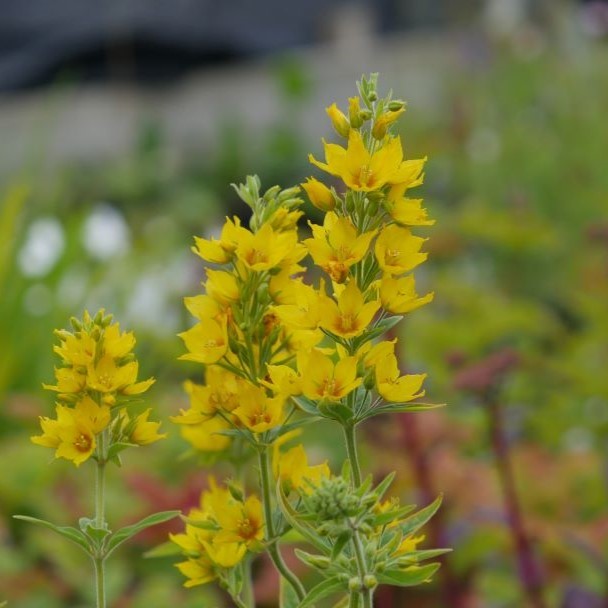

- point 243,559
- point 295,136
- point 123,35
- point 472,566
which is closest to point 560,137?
point 295,136

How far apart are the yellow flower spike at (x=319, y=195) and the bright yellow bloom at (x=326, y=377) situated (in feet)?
0.29

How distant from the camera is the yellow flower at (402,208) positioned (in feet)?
2.11

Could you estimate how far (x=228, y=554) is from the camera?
677mm

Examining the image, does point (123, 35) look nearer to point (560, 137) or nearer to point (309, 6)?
point (309, 6)

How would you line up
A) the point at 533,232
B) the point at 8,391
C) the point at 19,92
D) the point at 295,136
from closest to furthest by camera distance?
the point at 8,391 < the point at 533,232 < the point at 295,136 < the point at 19,92

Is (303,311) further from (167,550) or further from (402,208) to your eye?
(167,550)

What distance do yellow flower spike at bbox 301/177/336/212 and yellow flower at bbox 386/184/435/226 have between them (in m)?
0.03

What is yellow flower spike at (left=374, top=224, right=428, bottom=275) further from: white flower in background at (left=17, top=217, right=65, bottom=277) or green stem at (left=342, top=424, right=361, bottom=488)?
white flower in background at (left=17, top=217, right=65, bottom=277)

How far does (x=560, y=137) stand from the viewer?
466 centimetres

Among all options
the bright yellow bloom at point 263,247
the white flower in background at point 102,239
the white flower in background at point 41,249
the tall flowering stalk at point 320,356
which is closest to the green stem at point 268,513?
the tall flowering stalk at point 320,356

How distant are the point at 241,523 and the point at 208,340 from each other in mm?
110

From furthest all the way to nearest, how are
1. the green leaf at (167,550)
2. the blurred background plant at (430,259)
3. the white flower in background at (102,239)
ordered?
the white flower in background at (102,239), the blurred background plant at (430,259), the green leaf at (167,550)

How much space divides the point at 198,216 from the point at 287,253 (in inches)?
165

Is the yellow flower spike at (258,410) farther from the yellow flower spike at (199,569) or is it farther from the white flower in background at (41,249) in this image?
the white flower in background at (41,249)
